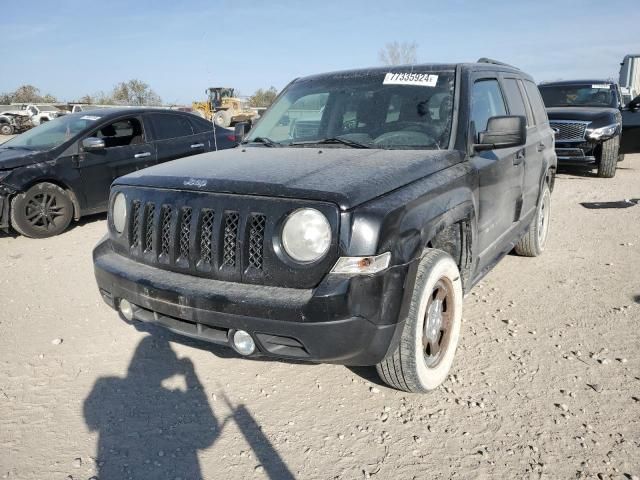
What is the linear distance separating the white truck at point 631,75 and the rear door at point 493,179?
67.5ft

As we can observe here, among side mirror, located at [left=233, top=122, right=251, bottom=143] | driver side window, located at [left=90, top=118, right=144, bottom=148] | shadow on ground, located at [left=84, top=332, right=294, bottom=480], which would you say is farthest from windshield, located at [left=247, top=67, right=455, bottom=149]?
driver side window, located at [left=90, top=118, right=144, bottom=148]

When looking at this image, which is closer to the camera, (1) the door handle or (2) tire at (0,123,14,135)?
(1) the door handle

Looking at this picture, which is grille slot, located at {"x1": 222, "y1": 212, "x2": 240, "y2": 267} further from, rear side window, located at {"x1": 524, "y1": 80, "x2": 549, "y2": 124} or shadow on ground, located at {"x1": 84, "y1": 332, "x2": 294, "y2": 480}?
rear side window, located at {"x1": 524, "y1": 80, "x2": 549, "y2": 124}

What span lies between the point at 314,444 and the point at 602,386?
1.69 metres

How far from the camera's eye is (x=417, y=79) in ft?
11.2

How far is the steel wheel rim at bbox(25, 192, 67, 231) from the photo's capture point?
6.18 meters

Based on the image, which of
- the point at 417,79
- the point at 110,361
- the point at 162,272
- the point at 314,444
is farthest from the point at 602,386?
the point at 110,361

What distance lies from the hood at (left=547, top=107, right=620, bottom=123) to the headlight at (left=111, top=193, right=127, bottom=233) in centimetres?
895

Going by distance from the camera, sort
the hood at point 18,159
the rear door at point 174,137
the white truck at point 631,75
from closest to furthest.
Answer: the hood at point 18,159
the rear door at point 174,137
the white truck at point 631,75

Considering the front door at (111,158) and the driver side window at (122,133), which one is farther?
the driver side window at (122,133)

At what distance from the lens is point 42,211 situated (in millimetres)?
6262

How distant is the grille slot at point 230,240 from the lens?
2.39m

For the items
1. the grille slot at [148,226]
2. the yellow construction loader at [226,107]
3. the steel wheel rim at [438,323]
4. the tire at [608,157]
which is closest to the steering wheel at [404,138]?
the steel wheel rim at [438,323]

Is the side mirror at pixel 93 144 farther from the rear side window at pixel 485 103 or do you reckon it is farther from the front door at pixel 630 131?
the front door at pixel 630 131
